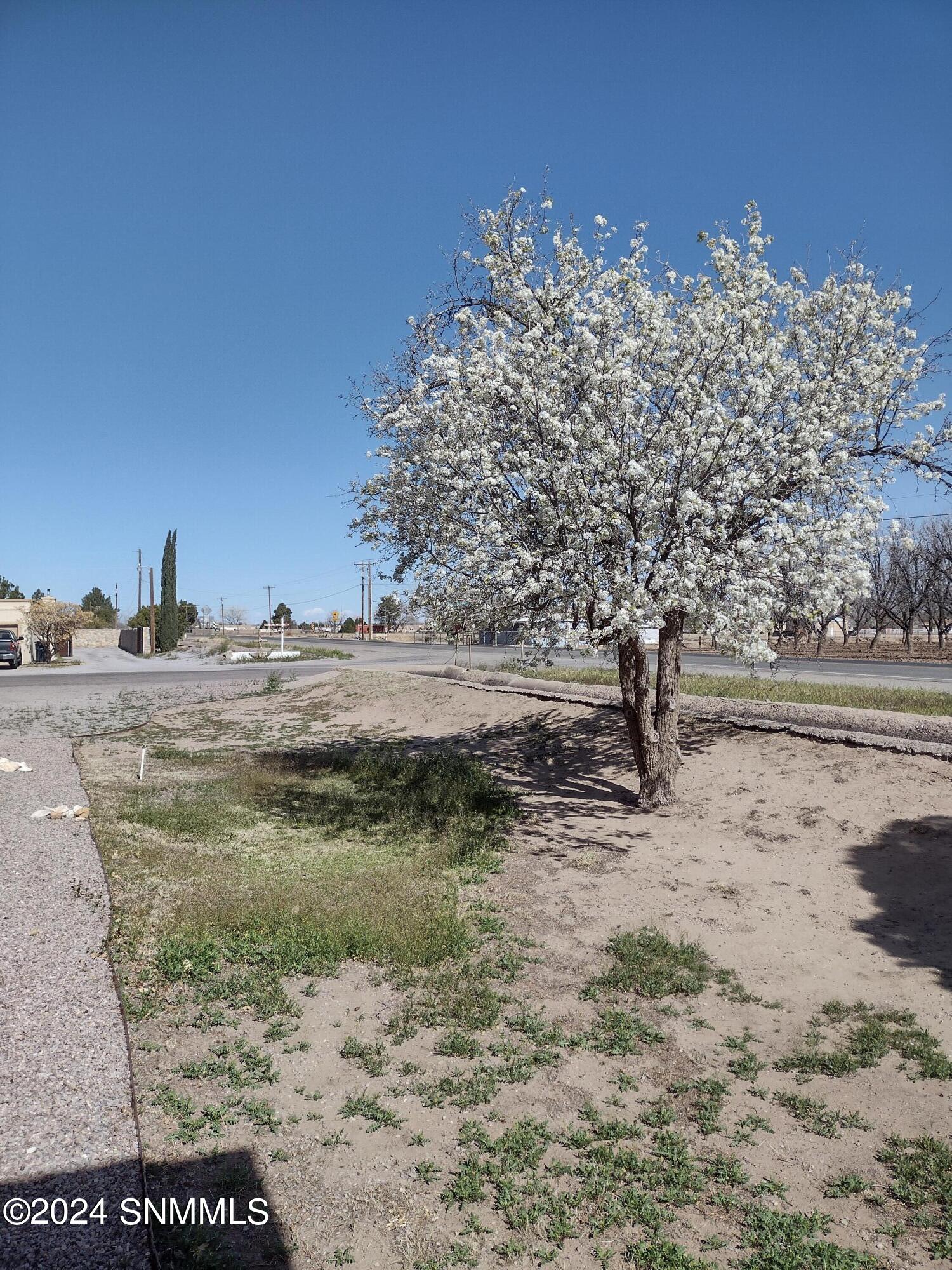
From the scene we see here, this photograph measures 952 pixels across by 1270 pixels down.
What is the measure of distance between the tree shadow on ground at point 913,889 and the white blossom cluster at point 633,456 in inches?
103

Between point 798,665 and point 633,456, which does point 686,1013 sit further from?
point 798,665

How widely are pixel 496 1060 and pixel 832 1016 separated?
8.60 ft

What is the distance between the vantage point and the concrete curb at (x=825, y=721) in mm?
10430

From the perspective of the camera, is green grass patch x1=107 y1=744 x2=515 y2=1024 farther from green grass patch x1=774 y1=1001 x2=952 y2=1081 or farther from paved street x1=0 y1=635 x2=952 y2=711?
paved street x1=0 y1=635 x2=952 y2=711

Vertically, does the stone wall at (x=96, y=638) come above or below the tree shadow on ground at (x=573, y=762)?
above

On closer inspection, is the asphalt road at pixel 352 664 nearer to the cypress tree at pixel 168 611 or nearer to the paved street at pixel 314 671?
the paved street at pixel 314 671

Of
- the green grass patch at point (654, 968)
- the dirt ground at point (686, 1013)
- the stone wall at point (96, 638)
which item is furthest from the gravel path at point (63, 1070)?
the stone wall at point (96, 638)

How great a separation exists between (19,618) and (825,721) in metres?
52.2

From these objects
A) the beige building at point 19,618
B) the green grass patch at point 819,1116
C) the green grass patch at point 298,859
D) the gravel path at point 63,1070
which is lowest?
the green grass patch at point 819,1116

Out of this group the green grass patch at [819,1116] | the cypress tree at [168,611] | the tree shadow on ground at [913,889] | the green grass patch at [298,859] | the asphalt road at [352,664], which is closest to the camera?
the green grass patch at [819,1116]

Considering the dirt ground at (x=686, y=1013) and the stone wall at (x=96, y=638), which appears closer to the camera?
the dirt ground at (x=686, y=1013)

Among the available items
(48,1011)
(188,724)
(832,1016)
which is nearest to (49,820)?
(48,1011)

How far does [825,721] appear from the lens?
11.8m

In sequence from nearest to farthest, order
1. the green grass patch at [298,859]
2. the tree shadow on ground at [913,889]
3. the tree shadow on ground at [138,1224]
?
1. the tree shadow on ground at [138,1224]
2. the green grass patch at [298,859]
3. the tree shadow on ground at [913,889]
